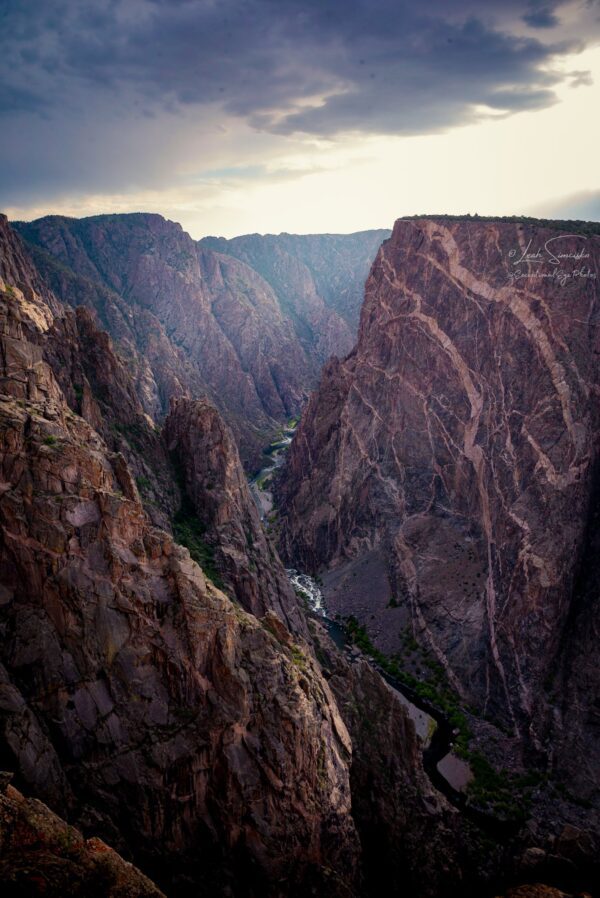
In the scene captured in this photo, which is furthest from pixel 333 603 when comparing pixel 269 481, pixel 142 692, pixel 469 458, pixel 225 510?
pixel 269 481

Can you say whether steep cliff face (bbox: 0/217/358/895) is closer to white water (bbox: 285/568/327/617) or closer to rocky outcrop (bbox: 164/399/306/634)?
rocky outcrop (bbox: 164/399/306/634)

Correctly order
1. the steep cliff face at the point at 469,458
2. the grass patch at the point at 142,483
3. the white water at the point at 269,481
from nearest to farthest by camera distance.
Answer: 1. the grass patch at the point at 142,483
2. the steep cliff face at the point at 469,458
3. the white water at the point at 269,481

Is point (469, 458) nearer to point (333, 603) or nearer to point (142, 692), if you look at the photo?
point (333, 603)

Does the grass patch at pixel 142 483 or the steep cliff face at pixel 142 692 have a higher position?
the grass patch at pixel 142 483

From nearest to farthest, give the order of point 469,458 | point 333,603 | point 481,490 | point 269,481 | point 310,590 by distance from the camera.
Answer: point 481,490, point 469,458, point 333,603, point 310,590, point 269,481

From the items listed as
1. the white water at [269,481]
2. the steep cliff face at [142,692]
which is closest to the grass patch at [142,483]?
the steep cliff face at [142,692]

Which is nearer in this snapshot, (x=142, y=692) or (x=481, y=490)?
(x=142, y=692)
